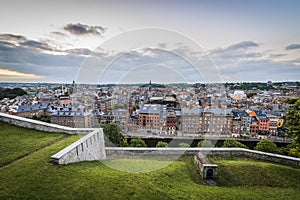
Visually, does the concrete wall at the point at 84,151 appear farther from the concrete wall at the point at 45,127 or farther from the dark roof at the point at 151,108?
the dark roof at the point at 151,108

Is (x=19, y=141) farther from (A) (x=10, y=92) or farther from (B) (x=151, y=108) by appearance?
(A) (x=10, y=92)

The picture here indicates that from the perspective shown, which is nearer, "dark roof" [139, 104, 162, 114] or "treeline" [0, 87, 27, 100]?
"dark roof" [139, 104, 162, 114]

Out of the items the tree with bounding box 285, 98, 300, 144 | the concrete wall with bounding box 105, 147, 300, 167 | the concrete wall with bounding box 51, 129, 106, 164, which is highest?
the tree with bounding box 285, 98, 300, 144

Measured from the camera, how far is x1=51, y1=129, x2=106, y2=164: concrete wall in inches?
243

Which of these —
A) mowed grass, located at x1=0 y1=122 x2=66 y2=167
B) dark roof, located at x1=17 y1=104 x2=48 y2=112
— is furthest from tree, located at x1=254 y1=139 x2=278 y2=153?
dark roof, located at x1=17 y1=104 x2=48 y2=112

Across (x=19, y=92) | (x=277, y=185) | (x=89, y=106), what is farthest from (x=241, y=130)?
(x=19, y=92)

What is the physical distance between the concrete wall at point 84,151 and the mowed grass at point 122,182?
0.94ft

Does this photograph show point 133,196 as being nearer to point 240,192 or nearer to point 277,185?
point 240,192

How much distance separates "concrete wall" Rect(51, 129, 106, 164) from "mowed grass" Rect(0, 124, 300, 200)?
287mm

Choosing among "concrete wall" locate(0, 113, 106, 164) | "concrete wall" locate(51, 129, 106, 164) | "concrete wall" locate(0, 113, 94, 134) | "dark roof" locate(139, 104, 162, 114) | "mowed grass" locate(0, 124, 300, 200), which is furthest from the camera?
"concrete wall" locate(0, 113, 94, 134)

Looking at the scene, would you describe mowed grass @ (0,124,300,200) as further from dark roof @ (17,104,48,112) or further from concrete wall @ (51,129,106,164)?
dark roof @ (17,104,48,112)

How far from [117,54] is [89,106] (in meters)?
2.67

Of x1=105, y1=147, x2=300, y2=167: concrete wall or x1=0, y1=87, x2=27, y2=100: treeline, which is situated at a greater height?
x1=0, y1=87, x2=27, y2=100: treeline

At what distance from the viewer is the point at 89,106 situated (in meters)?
7.95
